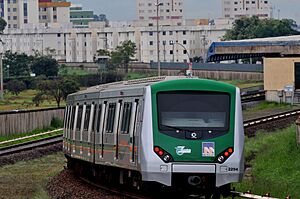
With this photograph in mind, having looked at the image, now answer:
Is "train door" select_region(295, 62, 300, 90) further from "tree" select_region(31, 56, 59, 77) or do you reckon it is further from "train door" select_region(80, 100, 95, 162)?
"tree" select_region(31, 56, 59, 77)

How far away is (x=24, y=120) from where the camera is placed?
51.1m

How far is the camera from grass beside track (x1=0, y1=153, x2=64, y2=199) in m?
23.8

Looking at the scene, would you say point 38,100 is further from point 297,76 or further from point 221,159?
point 221,159

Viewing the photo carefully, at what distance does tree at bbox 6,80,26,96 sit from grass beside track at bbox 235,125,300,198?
247 feet

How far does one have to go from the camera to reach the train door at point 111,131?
2209cm

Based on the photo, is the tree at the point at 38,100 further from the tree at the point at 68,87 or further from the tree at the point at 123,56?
the tree at the point at 123,56

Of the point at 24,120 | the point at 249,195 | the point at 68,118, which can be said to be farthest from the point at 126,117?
the point at 24,120

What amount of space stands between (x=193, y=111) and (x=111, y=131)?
11.3ft

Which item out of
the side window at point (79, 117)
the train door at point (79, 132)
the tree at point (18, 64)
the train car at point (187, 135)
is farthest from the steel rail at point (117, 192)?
the tree at point (18, 64)

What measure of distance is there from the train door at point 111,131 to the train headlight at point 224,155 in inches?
131

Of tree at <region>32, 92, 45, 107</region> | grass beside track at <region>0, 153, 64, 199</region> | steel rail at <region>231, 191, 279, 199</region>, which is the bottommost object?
tree at <region>32, 92, 45, 107</region>

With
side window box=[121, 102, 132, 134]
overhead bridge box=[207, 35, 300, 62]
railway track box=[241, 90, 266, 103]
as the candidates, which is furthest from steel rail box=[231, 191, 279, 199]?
overhead bridge box=[207, 35, 300, 62]

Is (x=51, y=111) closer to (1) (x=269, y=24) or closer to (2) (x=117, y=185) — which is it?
(2) (x=117, y=185)

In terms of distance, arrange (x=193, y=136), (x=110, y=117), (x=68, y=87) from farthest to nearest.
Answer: (x=68, y=87) → (x=110, y=117) → (x=193, y=136)
